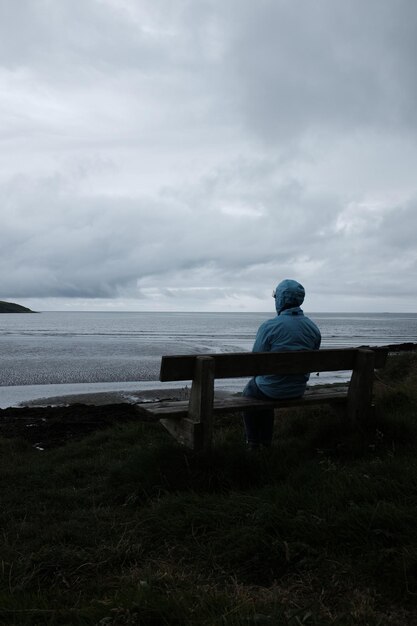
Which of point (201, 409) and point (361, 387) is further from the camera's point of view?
point (361, 387)

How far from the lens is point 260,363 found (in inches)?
199

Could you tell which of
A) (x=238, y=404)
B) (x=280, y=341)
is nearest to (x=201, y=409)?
(x=238, y=404)

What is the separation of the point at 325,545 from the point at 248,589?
0.64 meters

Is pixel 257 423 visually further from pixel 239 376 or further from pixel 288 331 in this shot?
pixel 288 331

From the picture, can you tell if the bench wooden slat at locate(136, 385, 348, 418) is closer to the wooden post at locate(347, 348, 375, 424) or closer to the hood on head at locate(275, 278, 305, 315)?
the wooden post at locate(347, 348, 375, 424)

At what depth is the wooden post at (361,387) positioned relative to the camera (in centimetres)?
554

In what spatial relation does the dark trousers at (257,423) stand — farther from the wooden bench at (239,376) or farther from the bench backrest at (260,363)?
the bench backrest at (260,363)

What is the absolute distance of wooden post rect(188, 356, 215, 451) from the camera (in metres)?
4.78

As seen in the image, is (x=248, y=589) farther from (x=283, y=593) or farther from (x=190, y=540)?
(x=190, y=540)

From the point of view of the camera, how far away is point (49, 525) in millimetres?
3893

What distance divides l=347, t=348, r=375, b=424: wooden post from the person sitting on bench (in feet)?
1.74

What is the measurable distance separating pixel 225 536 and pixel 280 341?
97.8 inches

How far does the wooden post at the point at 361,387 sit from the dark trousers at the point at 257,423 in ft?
2.83

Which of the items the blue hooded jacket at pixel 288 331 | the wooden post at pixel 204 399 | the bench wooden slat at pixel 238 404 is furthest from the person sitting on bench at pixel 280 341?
the wooden post at pixel 204 399
